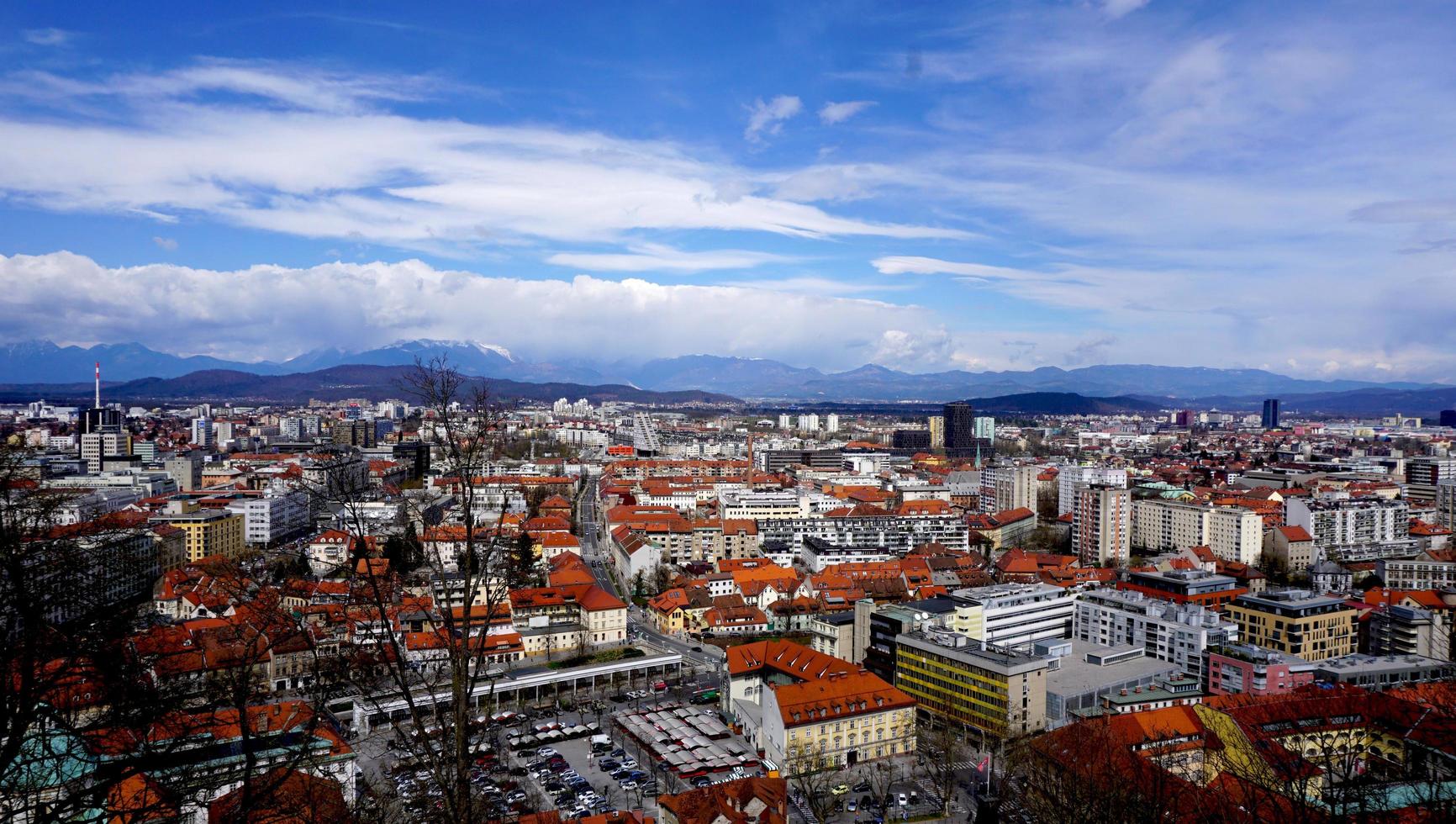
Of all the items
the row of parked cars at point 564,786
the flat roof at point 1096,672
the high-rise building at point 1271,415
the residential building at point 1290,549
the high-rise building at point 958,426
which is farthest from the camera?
the high-rise building at point 1271,415

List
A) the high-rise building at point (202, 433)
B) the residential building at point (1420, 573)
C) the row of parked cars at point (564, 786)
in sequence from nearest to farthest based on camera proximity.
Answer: the row of parked cars at point (564, 786) → the residential building at point (1420, 573) → the high-rise building at point (202, 433)

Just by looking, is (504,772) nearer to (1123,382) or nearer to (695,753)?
(695,753)

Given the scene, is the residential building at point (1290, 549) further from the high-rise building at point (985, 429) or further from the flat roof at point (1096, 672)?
the high-rise building at point (985, 429)

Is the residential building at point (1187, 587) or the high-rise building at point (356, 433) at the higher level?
the high-rise building at point (356, 433)

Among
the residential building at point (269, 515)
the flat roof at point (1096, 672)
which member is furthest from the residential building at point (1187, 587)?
the residential building at point (269, 515)

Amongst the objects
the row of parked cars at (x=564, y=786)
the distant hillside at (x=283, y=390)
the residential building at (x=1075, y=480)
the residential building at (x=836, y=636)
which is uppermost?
the distant hillside at (x=283, y=390)

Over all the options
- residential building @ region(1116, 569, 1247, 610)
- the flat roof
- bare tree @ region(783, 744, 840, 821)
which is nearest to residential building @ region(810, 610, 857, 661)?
the flat roof

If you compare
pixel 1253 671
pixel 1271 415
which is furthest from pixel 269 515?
pixel 1271 415
